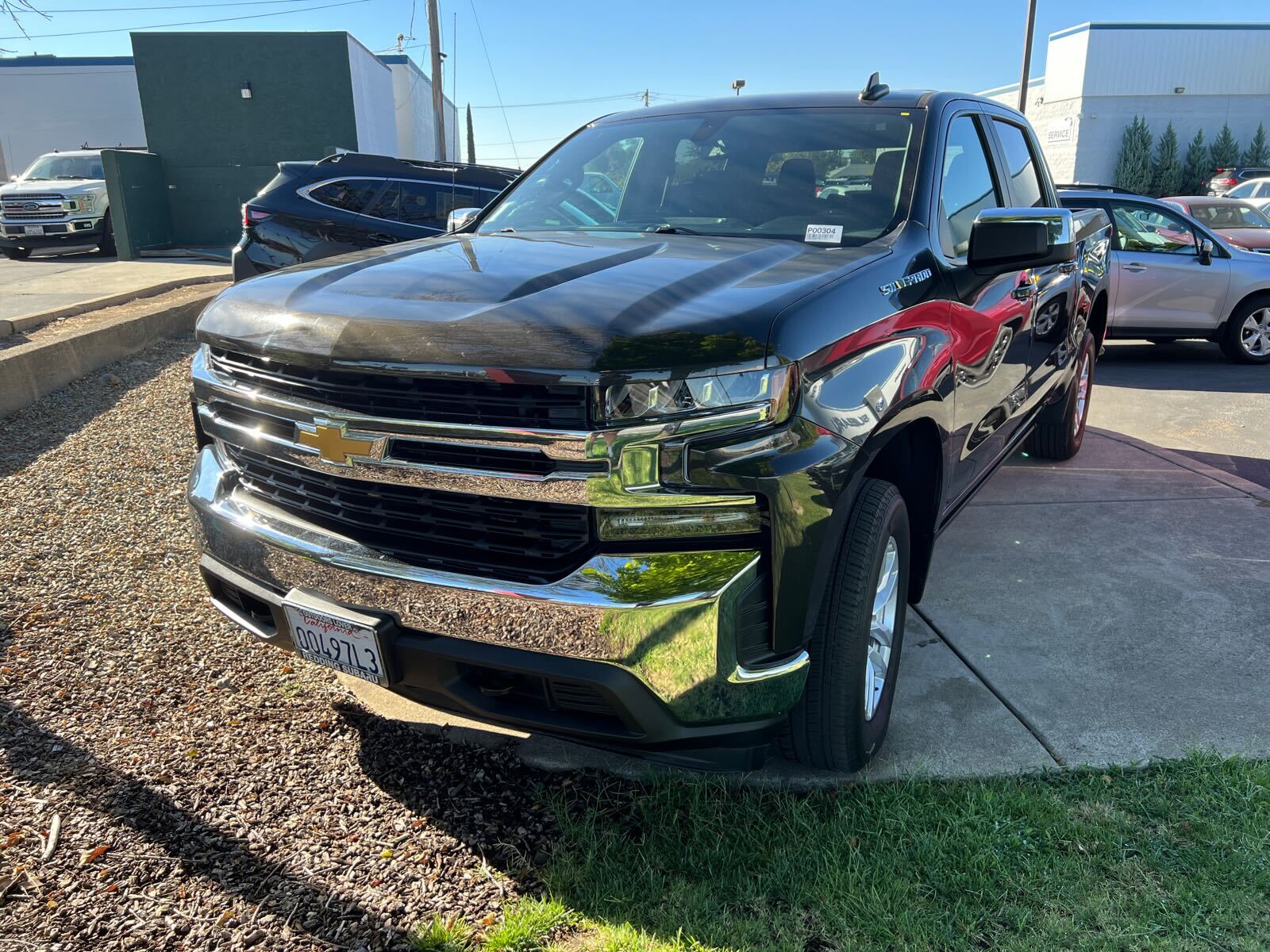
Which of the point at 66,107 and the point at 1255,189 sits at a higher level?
the point at 66,107

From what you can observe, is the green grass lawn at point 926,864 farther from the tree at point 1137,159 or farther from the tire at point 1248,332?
the tree at point 1137,159

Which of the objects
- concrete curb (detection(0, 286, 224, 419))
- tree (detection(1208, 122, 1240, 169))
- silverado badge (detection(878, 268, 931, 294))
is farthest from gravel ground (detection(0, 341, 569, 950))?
tree (detection(1208, 122, 1240, 169))

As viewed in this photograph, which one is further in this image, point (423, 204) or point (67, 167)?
point (67, 167)

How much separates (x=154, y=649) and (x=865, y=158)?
3.06 m

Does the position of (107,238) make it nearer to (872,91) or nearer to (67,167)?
Answer: (67,167)

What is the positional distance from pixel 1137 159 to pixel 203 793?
3904 cm

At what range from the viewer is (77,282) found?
40.9 feet

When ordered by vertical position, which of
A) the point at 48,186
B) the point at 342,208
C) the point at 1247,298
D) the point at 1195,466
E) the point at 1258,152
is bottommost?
the point at 1195,466

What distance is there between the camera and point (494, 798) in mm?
2725

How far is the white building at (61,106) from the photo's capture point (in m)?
40.9

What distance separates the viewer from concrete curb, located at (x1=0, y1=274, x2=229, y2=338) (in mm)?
7914

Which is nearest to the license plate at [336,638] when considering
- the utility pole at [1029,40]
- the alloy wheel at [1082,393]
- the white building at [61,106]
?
the alloy wheel at [1082,393]

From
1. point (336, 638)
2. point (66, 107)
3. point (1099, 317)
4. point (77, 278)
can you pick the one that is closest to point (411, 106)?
point (66, 107)

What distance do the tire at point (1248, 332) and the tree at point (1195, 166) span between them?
29113mm
